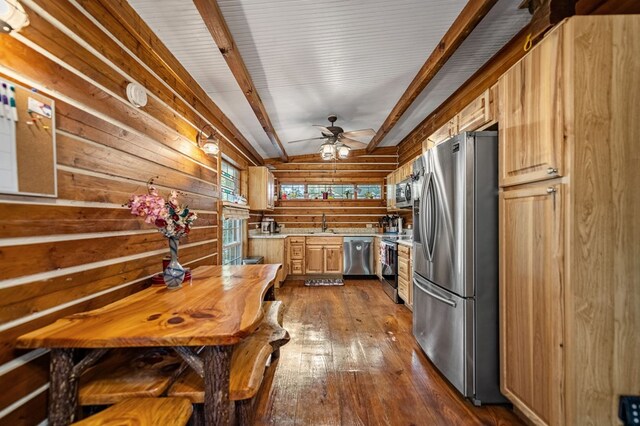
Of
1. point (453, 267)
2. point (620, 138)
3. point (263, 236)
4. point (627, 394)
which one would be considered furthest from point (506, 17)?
point (263, 236)

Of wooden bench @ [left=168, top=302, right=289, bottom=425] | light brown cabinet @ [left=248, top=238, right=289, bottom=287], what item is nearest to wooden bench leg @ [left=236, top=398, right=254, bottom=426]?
wooden bench @ [left=168, top=302, right=289, bottom=425]

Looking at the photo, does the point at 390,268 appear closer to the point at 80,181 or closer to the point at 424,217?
the point at 424,217

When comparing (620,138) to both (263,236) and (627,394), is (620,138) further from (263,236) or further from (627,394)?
(263,236)

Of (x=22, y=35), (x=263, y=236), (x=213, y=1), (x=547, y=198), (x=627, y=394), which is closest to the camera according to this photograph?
(x=22, y=35)

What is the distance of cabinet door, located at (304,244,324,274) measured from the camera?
5.30 m

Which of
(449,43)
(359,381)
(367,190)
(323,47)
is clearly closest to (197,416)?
(359,381)

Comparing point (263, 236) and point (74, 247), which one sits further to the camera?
point (263, 236)

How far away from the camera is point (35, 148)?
1.06m

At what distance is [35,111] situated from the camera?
105 cm

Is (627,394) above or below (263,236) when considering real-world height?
below

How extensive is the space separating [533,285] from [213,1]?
2.47 m

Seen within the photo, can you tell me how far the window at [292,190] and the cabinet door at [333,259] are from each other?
1474mm

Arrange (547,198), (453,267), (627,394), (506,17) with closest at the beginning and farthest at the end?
1. (627,394)
2. (547,198)
3. (453,267)
4. (506,17)

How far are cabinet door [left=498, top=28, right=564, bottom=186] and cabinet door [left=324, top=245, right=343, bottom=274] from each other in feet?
12.5
